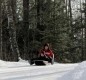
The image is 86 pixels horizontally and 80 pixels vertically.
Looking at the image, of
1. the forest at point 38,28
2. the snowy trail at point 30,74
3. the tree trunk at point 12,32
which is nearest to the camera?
the snowy trail at point 30,74

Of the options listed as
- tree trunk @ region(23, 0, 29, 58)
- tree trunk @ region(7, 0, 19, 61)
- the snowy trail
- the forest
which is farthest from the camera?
tree trunk @ region(23, 0, 29, 58)

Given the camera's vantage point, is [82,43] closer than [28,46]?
No

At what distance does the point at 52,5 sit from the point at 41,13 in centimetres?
131

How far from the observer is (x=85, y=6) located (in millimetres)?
44844

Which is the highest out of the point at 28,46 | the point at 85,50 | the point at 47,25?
the point at 47,25

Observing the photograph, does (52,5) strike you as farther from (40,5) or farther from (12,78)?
(12,78)

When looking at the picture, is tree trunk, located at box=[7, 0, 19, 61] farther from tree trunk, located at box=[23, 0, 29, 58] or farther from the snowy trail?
the snowy trail

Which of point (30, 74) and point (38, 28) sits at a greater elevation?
point (30, 74)

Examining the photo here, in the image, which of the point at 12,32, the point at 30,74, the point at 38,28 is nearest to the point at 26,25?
the point at 38,28

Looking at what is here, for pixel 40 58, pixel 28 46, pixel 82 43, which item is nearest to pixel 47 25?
pixel 28 46

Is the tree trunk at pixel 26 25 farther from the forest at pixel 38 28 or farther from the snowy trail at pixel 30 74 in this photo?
the snowy trail at pixel 30 74

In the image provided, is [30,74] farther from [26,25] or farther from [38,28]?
[26,25]

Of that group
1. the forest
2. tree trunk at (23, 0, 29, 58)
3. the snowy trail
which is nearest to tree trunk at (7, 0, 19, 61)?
the forest

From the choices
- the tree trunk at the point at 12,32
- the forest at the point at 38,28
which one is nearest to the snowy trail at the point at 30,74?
the tree trunk at the point at 12,32
